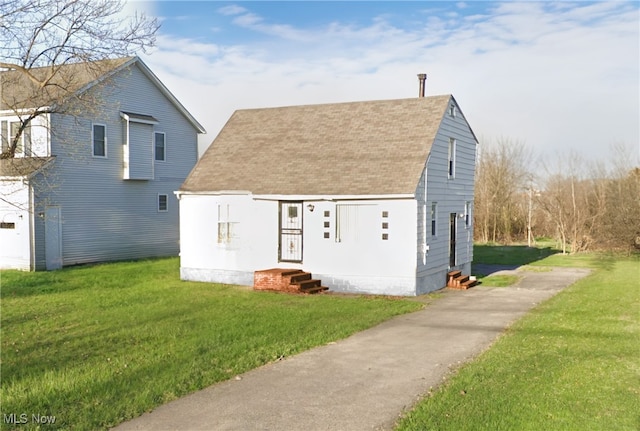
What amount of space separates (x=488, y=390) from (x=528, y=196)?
123 feet

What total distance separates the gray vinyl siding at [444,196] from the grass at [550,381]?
4440mm

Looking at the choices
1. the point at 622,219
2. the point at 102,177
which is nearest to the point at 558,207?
the point at 622,219

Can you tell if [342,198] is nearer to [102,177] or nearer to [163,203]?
[102,177]

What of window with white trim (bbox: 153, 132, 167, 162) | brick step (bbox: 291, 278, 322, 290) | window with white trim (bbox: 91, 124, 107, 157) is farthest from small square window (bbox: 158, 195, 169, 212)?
brick step (bbox: 291, 278, 322, 290)

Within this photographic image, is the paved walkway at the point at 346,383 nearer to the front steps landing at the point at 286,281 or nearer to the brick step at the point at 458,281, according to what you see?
the front steps landing at the point at 286,281

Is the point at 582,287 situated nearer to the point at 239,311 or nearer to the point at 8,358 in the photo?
the point at 239,311

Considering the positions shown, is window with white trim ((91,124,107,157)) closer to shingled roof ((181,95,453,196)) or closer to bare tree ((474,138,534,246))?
shingled roof ((181,95,453,196))

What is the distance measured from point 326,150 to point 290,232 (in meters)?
2.99

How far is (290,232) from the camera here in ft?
58.5

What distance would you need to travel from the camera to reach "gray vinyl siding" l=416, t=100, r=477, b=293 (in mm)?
16750

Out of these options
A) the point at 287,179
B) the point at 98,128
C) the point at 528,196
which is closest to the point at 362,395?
the point at 287,179

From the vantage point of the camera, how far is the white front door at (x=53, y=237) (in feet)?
71.7

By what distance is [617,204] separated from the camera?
30.6 meters

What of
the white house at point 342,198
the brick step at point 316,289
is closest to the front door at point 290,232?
the white house at point 342,198
